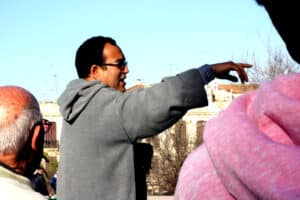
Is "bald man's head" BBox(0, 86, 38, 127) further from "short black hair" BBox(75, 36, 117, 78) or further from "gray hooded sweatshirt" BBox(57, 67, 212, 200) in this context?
"short black hair" BBox(75, 36, 117, 78)

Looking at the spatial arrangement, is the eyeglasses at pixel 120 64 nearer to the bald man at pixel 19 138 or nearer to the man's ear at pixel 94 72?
the man's ear at pixel 94 72

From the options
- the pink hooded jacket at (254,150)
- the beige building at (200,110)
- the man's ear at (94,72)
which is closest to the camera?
the pink hooded jacket at (254,150)

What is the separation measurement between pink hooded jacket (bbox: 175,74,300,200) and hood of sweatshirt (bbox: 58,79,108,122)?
2268 millimetres

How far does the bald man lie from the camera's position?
2.95m

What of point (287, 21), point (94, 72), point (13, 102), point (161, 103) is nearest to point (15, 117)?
point (13, 102)

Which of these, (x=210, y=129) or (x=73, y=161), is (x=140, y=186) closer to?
(x=73, y=161)

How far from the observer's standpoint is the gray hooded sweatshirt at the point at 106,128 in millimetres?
3000

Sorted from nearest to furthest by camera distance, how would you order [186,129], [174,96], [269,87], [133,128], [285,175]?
[285,175]
[269,87]
[174,96]
[133,128]
[186,129]

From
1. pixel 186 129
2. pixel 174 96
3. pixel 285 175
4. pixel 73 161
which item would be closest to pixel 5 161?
pixel 73 161

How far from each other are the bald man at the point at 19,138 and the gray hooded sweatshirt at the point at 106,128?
0.28 meters

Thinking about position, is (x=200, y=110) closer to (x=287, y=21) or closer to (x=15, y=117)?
(x=15, y=117)

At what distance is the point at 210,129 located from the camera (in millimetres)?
1134

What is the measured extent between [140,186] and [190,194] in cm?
230

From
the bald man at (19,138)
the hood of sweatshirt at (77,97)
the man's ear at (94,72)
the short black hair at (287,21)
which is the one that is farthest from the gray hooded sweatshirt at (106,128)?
the short black hair at (287,21)
